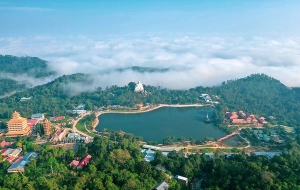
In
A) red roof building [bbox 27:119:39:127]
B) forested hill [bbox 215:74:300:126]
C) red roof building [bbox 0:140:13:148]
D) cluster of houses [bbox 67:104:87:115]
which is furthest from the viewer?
cluster of houses [bbox 67:104:87:115]

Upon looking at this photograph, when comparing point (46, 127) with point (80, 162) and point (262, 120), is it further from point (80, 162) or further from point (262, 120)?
point (262, 120)

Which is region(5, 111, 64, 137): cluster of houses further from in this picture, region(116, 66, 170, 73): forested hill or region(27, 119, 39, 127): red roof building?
region(116, 66, 170, 73): forested hill

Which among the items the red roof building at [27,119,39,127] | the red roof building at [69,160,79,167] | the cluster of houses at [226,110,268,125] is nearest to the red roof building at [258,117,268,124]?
the cluster of houses at [226,110,268,125]

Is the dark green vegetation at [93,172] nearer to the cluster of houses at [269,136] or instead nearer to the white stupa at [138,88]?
the cluster of houses at [269,136]

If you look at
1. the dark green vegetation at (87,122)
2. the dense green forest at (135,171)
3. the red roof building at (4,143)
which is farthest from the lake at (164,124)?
the red roof building at (4,143)

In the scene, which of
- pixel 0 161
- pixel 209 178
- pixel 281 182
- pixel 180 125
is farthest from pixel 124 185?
pixel 180 125

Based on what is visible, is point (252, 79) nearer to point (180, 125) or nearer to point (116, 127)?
point (180, 125)
